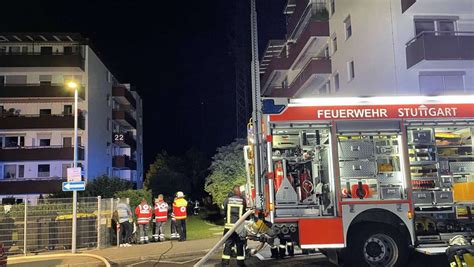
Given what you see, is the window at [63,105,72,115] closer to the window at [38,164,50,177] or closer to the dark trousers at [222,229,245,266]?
the window at [38,164,50,177]

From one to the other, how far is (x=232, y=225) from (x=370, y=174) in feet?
9.30

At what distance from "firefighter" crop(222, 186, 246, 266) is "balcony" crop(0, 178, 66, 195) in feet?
91.1

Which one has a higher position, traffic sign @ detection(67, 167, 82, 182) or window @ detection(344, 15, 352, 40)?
window @ detection(344, 15, 352, 40)

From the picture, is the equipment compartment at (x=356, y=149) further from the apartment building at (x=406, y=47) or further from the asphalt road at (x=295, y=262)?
the apartment building at (x=406, y=47)

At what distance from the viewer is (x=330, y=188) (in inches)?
328

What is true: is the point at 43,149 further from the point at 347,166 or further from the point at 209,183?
the point at 347,166

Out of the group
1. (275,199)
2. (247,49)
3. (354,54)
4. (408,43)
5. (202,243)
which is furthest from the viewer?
(247,49)

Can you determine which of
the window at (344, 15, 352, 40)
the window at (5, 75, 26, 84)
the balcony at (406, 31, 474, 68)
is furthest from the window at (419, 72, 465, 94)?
the window at (5, 75, 26, 84)

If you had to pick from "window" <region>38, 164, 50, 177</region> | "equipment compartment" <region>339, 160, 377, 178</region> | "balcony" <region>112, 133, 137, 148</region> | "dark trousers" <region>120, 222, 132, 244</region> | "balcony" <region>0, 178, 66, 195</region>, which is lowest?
"dark trousers" <region>120, 222, 132, 244</region>

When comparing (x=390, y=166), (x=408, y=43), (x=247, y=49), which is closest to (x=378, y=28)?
(x=408, y=43)

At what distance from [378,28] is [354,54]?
3.12 meters

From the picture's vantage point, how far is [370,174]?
8.48 meters

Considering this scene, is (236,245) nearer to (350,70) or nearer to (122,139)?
(350,70)

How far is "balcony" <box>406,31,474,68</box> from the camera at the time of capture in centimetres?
1727
